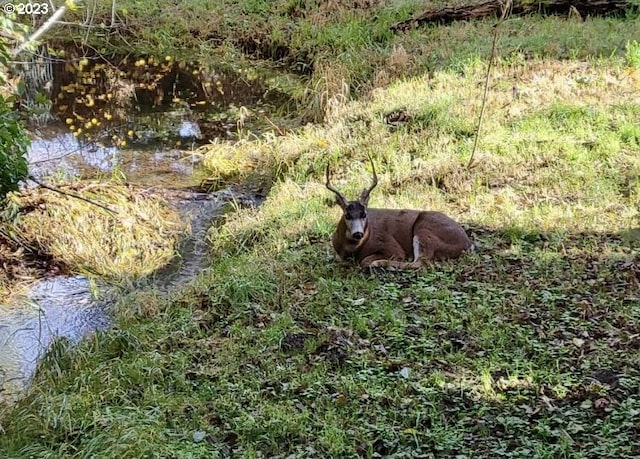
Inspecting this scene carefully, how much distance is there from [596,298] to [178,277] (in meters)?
4.61

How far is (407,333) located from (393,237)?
1559mm

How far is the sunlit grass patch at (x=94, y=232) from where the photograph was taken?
9344mm

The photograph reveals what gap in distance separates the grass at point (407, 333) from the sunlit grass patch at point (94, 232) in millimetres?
745

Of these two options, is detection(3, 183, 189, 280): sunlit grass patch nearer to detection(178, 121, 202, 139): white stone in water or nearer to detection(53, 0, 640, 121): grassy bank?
detection(53, 0, 640, 121): grassy bank

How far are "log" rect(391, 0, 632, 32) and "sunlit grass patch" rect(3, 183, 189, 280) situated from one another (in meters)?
8.27

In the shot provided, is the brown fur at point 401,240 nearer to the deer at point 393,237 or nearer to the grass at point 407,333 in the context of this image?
the deer at point 393,237

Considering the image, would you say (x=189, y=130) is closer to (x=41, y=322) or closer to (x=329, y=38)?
(x=329, y=38)

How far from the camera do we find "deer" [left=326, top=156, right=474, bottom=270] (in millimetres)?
7395

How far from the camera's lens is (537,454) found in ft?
15.4

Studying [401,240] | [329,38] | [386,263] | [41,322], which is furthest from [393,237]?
[329,38]

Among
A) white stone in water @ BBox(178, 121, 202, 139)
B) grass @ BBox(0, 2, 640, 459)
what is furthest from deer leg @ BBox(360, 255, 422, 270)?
white stone in water @ BBox(178, 121, 202, 139)

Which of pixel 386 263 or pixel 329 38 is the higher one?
pixel 329 38

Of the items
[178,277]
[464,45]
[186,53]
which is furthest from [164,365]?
[186,53]

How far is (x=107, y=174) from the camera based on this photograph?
11.7 meters
